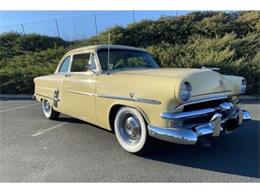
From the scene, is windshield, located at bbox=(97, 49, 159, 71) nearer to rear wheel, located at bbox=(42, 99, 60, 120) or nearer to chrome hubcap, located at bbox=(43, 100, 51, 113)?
rear wheel, located at bbox=(42, 99, 60, 120)

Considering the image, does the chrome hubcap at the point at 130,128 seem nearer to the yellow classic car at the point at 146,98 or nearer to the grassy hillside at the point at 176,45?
the yellow classic car at the point at 146,98

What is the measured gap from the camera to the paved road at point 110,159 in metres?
3.23

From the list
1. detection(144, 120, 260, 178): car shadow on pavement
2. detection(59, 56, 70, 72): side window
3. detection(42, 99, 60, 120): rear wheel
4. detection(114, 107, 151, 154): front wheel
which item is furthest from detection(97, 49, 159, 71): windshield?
detection(42, 99, 60, 120): rear wheel

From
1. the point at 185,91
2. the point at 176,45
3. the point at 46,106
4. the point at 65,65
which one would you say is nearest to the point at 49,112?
the point at 46,106

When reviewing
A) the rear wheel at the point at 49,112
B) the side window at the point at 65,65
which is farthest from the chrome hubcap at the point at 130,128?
the rear wheel at the point at 49,112

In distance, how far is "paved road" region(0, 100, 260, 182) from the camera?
323cm

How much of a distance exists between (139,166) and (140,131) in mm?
536

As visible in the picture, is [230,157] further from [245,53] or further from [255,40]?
[255,40]

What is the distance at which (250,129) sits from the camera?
16.8 feet

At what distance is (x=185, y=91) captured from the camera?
3447 mm

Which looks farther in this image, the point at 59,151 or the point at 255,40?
the point at 255,40

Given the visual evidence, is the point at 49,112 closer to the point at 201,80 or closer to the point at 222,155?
the point at 201,80

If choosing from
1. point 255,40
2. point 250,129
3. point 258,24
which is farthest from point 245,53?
point 250,129

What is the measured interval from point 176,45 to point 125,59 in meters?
9.00
